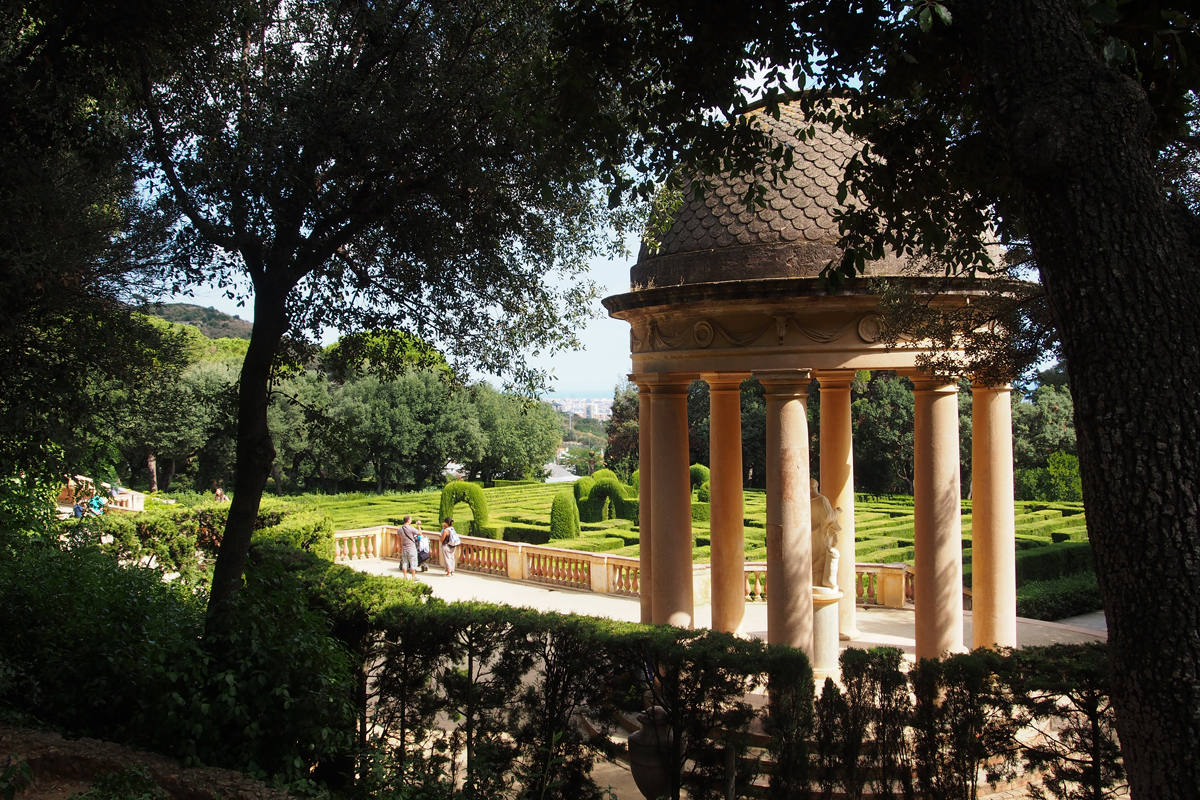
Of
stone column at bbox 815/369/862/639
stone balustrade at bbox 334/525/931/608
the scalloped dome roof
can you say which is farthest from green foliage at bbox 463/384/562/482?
the scalloped dome roof

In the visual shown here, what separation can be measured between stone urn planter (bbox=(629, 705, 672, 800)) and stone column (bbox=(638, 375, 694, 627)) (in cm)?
315

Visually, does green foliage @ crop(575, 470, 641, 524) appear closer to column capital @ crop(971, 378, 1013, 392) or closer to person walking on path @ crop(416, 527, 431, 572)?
person walking on path @ crop(416, 527, 431, 572)

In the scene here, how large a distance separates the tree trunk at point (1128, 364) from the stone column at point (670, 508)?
726 cm

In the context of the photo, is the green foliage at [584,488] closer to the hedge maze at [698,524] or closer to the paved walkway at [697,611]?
the hedge maze at [698,524]

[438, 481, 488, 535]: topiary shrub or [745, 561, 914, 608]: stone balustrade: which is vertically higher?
[438, 481, 488, 535]: topiary shrub

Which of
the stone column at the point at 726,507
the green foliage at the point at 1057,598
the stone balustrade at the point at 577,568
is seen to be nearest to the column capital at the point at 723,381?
the stone column at the point at 726,507

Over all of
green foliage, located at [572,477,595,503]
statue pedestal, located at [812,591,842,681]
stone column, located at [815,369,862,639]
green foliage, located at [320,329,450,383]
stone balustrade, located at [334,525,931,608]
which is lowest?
stone balustrade, located at [334,525,931,608]

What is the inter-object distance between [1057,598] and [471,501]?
1857cm

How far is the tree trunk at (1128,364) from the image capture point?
141 inches

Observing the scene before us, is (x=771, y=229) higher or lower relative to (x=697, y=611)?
higher

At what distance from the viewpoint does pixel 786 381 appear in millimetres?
10258

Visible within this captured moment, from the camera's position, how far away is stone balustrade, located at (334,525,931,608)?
1816 cm

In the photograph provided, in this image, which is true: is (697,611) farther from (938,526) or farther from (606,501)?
(606,501)

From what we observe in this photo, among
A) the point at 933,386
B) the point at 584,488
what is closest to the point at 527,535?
the point at 584,488
